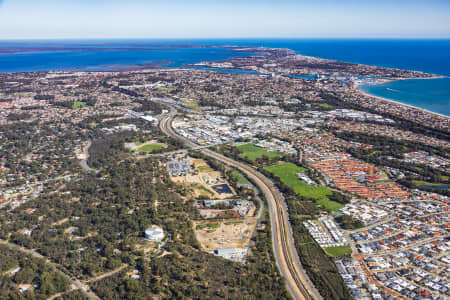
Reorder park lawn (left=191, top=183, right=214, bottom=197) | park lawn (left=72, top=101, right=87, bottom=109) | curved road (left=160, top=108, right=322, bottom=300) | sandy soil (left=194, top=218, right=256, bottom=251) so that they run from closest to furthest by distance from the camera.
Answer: curved road (left=160, top=108, right=322, bottom=300) → sandy soil (left=194, top=218, right=256, bottom=251) → park lawn (left=191, top=183, right=214, bottom=197) → park lawn (left=72, top=101, right=87, bottom=109)

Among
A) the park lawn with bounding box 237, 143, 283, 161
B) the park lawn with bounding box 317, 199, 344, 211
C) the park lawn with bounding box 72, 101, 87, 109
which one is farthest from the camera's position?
the park lawn with bounding box 72, 101, 87, 109

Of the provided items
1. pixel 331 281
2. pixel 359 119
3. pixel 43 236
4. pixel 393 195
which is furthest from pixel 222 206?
pixel 359 119

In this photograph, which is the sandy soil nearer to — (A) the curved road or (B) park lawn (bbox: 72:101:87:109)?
(A) the curved road

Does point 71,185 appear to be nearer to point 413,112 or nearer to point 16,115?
point 16,115

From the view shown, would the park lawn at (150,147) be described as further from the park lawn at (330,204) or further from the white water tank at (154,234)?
the park lawn at (330,204)

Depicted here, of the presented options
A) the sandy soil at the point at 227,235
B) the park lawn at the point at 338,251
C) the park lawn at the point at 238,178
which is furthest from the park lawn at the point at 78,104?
the park lawn at the point at 338,251

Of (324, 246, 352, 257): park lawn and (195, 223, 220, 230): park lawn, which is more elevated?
(195, 223, 220, 230): park lawn

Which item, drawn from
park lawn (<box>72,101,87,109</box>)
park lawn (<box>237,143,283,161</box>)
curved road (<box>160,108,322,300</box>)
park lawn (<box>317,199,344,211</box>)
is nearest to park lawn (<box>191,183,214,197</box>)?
curved road (<box>160,108,322,300</box>)
